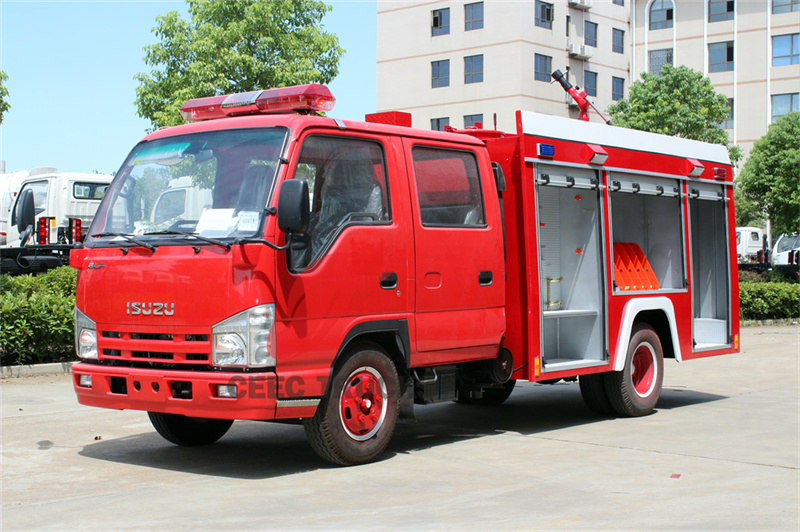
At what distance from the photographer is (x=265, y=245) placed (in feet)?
22.3

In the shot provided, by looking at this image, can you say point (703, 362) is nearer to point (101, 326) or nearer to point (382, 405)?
point (382, 405)

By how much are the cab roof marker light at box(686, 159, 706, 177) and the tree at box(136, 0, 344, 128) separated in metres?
18.6

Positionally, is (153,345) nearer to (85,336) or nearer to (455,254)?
(85,336)

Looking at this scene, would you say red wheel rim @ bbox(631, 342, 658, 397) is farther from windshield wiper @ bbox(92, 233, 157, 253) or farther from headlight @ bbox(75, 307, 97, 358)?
headlight @ bbox(75, 307, 97, 358)

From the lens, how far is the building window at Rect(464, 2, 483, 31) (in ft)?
179

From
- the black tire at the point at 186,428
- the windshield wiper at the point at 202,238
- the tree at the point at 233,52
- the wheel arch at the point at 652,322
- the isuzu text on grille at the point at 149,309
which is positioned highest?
the tree at the point at 233,52

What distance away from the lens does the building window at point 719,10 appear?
60875mm

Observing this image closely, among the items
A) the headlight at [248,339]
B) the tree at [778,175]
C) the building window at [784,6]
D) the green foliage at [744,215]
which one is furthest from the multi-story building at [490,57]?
the headlight at [248,339]

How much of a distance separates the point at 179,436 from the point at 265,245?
2.42 metres

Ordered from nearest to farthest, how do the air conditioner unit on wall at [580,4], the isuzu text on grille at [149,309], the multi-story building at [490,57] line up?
the isuzu text on grille at [149,309] < the multi-story building at [490,57] < the air conditioner unit on wall at [580,4]

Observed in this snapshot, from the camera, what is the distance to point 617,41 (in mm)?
61531

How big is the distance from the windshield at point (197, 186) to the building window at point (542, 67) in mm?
48174

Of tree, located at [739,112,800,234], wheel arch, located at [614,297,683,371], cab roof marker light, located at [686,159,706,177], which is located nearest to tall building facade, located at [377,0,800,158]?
tree, located at [739,112,800,234]

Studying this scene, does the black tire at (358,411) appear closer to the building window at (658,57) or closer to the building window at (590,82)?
the building window at (590,82)
